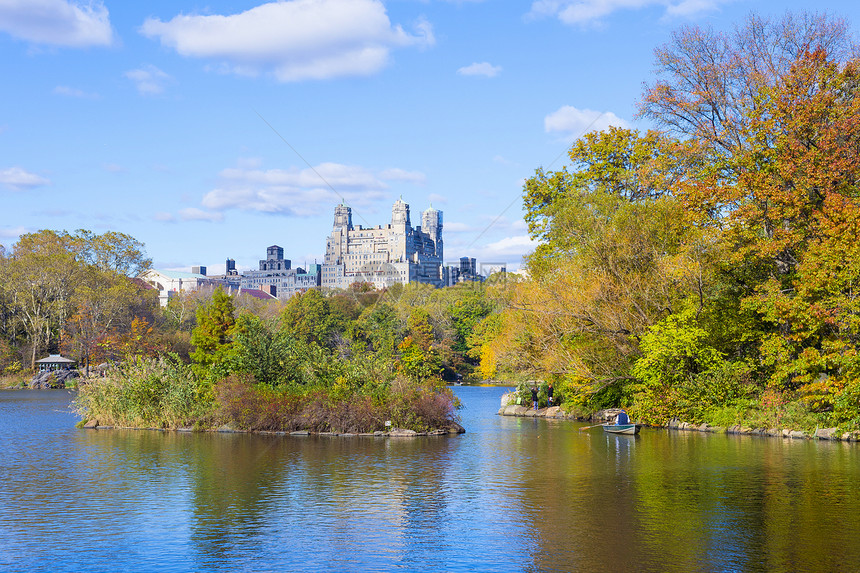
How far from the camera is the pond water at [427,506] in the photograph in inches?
548

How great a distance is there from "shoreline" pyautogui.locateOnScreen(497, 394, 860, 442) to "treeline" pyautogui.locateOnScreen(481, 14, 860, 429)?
0.41 meters

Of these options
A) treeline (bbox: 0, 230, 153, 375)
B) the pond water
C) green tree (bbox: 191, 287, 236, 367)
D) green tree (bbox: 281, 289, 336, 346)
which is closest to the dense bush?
the pond water

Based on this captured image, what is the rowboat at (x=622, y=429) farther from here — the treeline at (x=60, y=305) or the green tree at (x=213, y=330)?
the treeline at (x=60, y=305)

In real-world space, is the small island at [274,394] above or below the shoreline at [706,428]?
above

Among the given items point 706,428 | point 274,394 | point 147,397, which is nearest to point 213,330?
point 147,397

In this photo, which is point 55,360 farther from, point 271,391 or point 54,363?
point 271,391

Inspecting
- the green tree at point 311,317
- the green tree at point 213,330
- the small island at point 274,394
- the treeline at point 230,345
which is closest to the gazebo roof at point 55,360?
the treeline at point 230,345

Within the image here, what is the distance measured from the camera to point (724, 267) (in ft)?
118

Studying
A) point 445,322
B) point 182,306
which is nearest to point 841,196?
point 445,322

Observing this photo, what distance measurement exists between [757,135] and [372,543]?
26.0m

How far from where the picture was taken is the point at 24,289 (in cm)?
8612

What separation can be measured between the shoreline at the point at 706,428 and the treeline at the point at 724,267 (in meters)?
0.41

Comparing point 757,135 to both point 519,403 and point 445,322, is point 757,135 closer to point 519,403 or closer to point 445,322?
point 519,403

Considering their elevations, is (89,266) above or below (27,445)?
above
